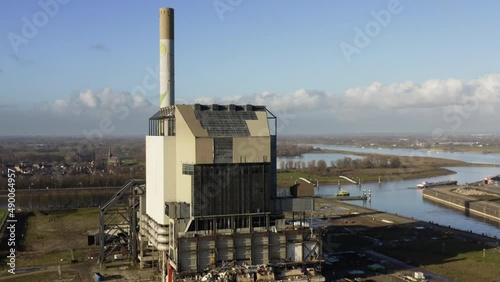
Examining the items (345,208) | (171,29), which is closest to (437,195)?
(345,208)

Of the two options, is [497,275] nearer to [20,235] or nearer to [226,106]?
[226,106]

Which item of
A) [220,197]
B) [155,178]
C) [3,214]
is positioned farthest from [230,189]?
[3,214]

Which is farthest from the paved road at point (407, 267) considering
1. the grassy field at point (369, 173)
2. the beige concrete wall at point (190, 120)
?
the grassy field at point (369, 173)

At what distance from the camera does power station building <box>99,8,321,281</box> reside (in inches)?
1501

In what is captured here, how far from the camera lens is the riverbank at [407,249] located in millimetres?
43750

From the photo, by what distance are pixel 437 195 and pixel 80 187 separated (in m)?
78.3

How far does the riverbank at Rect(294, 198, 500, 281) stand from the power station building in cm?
771

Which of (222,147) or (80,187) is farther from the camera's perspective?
(80,187)

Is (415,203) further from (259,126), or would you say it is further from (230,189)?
(230,189)

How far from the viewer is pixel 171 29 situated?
53.3 meters

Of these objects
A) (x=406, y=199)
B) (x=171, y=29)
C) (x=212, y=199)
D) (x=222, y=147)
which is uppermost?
(x=171, y=29)

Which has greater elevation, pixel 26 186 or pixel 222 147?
pixel 222 147

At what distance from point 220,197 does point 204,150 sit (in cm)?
393

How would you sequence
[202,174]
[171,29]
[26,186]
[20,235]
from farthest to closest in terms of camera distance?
[26,186], [20,235], [171,29], [202,174]
